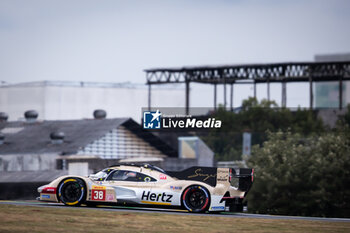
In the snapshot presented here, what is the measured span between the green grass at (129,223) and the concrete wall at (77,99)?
308ft

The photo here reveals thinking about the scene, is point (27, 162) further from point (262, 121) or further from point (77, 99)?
point (77, 99)

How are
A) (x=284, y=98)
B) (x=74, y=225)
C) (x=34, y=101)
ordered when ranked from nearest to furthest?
(x=74, y=225) → (x=284, y=98) → (x=34, y=101)

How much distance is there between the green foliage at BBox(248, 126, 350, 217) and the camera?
5512 cm

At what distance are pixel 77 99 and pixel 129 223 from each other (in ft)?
337

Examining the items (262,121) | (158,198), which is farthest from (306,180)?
(158,198)

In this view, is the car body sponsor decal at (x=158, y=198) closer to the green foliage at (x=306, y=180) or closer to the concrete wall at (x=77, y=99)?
the green foliage at (x=306, y=180)

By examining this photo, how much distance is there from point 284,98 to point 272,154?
28415 millimetres

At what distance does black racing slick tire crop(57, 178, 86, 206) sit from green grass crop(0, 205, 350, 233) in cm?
129

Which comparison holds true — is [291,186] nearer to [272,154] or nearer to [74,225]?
[272,154]

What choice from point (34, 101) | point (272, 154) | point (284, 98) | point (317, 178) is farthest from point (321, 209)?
point (34, 101)

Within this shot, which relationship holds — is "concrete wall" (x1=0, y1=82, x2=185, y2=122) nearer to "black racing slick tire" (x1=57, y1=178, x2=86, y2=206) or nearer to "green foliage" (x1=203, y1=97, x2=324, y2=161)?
"green foliage" (x1=203, y1=97, x2=324, y2=161)

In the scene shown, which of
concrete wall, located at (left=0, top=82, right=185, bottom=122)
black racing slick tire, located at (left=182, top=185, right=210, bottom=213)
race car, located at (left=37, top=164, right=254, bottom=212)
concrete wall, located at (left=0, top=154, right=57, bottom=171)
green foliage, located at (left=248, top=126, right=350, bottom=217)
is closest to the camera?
black racing slick tire, located at (left=182, top=185, right=210, bottom=213)

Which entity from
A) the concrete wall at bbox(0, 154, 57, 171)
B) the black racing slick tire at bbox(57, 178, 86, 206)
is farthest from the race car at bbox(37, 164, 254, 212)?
the concrete wall at bbox(0, 154, 57, 171)

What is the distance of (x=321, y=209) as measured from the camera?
180 ft
